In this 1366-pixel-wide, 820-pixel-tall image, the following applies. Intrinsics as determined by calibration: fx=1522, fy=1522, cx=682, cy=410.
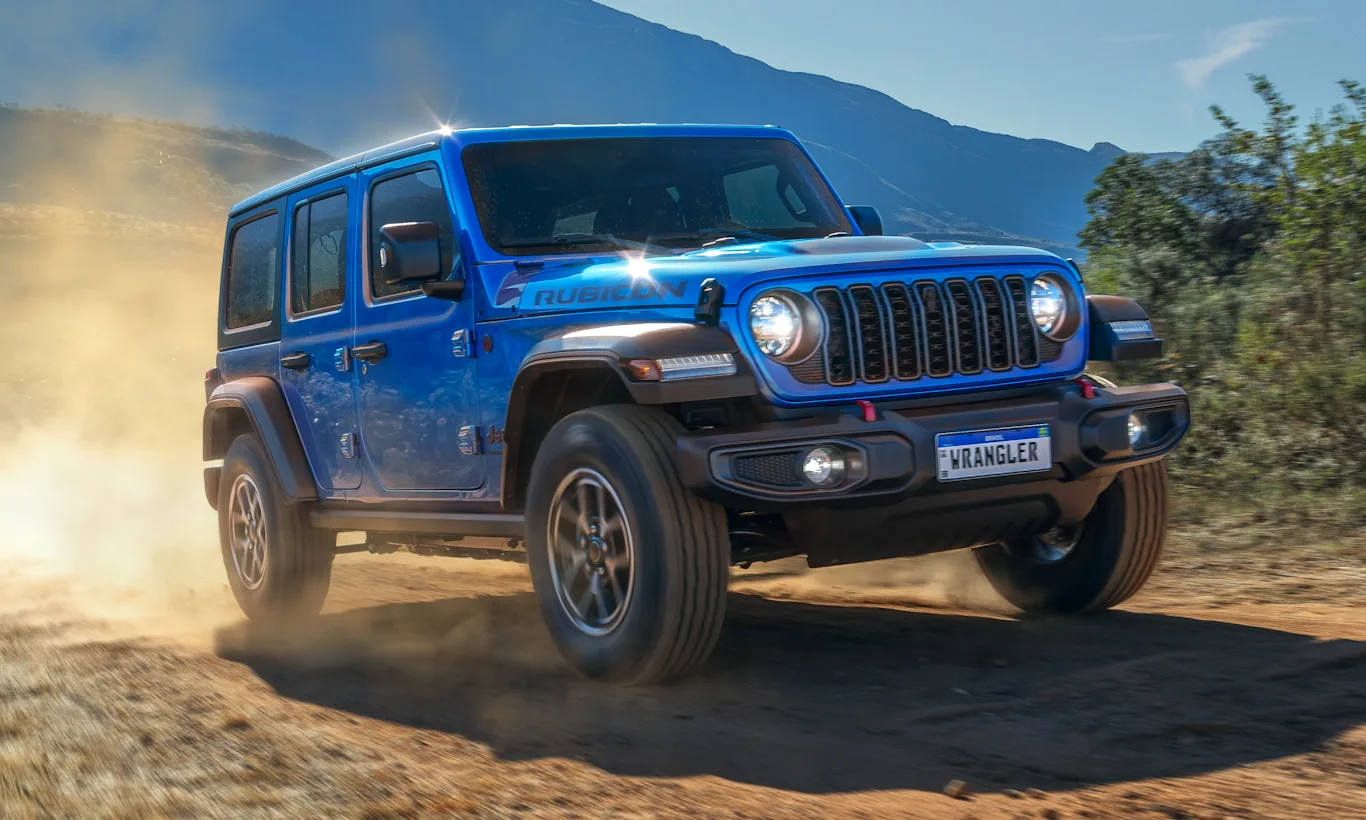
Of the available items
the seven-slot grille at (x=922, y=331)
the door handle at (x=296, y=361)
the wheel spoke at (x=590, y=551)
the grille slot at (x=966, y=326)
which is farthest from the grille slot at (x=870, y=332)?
the door handle at (x=296, y=361)

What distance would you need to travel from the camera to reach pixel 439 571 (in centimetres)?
941

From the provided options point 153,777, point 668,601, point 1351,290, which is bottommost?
point 153,777

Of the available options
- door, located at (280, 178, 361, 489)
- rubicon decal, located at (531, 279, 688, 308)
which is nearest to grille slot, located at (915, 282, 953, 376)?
rubicon decal, located at (531, 279, 688, 308)

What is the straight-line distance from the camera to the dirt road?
11.4 feet

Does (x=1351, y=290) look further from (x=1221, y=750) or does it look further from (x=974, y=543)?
(x=1221, y=750)

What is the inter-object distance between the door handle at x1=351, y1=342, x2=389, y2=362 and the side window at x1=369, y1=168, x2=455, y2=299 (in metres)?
0.20

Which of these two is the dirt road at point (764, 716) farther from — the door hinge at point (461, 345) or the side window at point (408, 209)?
the side window at point (408, 209)

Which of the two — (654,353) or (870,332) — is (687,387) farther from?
(870,332)

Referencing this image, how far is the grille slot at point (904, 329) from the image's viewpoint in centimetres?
474

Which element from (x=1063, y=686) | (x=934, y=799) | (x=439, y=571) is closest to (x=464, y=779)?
(x=934, y=799)

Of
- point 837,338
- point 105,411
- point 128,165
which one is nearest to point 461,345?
point 837,338

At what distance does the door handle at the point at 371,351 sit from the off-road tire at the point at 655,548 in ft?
4.96

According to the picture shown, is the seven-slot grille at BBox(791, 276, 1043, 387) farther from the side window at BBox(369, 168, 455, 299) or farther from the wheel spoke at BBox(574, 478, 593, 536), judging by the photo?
the side window at BBox(369, 168, 455, 299)

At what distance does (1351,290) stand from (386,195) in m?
5.99
